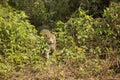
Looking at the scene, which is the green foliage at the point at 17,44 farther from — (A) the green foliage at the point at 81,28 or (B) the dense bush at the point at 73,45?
(A) the green foliage at the point at 81,28

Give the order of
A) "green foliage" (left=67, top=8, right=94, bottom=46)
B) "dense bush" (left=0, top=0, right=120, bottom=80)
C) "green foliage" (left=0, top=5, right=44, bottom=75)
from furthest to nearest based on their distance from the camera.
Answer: "green foliage" (left=67, top=8, right=94, bottom=46) < "green foliage" (left=0, top=5, right=44, bottom=75) < "dense bush" (left=0, top=0, right=120, bottom=80)

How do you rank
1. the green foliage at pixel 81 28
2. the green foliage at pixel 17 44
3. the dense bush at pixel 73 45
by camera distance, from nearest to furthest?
1. the dense bush at pixel 73 45
2. the green foliage at pixel 17 44
3. the green foliage at pixel 81 28

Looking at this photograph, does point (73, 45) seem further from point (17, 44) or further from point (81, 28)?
point (17, 44)

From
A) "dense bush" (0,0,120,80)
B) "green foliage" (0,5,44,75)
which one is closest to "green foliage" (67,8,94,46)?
"dense bush" (0,0,120,80)

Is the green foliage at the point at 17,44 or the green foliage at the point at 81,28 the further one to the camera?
the green foliage at the point at 81,28

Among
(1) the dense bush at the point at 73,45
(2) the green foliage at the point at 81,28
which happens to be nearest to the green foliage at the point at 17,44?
(1) the dense bush at the point at 73,45

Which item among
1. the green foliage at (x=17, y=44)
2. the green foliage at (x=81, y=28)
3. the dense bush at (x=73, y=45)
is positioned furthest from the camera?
the green foliage at (x=81, y=28)

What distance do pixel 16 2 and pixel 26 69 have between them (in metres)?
2.94

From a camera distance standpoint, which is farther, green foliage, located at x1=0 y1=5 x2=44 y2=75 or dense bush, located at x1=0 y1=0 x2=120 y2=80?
→ green foliage, located at x1=0 y1=5 x2=44 y2=75

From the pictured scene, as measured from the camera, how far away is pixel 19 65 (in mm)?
6930

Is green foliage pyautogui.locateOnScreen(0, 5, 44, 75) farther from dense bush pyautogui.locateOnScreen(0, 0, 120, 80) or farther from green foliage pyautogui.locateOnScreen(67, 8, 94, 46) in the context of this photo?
green foliage pyautogui.locateOnScreen(67, 8, 94, 46)

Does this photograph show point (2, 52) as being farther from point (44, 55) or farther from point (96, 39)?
point (96, 39)

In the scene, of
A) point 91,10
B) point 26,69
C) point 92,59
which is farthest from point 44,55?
A: point 91,10

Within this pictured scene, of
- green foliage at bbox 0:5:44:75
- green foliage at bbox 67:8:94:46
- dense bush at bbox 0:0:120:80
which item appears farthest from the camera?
green foliage at bbox 67:8:94:46
